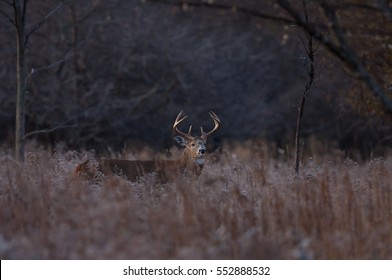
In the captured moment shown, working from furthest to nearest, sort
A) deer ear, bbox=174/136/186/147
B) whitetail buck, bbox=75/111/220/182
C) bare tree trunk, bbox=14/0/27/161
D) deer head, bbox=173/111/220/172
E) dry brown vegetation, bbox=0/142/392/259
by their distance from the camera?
deer ear, bbox=174/136/186/147
deer head, bbox=173/111/220/172
bare tree trunk, bbox=14/0/27/161
whitetail buck, bbox=75/111/220/182
dry brown vegetation, bbox=0/142/392/259

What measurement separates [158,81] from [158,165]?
14.5m

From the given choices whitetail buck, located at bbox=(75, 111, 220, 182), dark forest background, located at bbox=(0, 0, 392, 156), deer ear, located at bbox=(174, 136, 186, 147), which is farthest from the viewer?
dark forest background, located at bbox=(0, 0, 392, 156)

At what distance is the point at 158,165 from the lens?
12.7 metres

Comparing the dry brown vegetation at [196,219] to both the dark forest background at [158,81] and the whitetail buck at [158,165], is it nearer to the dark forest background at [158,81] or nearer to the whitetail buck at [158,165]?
the whitetail buck at [158,165]

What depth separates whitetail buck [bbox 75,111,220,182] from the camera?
38.3 feet

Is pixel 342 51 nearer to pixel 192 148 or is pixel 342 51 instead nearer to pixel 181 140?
pixel 192 148

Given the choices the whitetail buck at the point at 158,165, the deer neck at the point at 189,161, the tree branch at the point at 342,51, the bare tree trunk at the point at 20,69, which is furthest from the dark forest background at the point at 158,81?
the tree branch at the point at 342,51

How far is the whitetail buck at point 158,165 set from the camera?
11.7m

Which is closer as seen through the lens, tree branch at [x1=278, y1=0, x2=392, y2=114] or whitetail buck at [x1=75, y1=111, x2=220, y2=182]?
tree branch at [x1=278, y1=0, x2=392, y2=114]

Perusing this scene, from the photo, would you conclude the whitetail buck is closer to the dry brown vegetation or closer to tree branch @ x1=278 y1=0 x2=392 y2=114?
the dry brown vegetation

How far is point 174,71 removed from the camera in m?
27.2

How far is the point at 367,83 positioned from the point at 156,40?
783 inches

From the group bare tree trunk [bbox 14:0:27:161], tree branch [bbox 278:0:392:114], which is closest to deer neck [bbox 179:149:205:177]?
bare tree trunk [bbox 14:0:27:161]

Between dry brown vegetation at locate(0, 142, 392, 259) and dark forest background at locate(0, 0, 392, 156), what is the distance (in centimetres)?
1220
